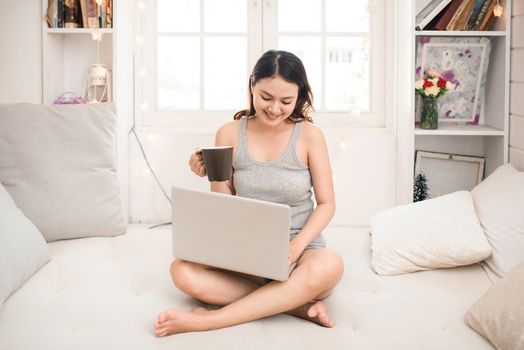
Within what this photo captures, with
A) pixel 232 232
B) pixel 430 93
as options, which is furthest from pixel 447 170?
pixel 232 232

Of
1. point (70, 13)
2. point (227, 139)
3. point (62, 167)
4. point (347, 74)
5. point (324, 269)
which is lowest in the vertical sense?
point (324, 269)

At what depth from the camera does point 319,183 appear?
2.16 meters

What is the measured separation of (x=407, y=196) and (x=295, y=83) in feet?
3.27

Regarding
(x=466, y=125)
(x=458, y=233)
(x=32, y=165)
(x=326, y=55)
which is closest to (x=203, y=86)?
(x=326, y=55)

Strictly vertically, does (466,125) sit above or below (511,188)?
above

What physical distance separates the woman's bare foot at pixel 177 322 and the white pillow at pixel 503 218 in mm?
935

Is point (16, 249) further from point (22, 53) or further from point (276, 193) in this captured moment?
point (22, 53)

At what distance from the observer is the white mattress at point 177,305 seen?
1673 millimetres

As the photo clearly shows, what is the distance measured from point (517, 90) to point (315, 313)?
4.56 feet

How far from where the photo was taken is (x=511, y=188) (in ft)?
Result: 7.54

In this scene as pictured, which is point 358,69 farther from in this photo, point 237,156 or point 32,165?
point 32,165

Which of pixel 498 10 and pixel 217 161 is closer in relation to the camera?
pixel 217 161

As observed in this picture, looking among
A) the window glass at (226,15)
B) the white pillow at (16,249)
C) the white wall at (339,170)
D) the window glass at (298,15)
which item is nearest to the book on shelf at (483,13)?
the white wall at (339,170)

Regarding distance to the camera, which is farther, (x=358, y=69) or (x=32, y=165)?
(x=358, y=69)
